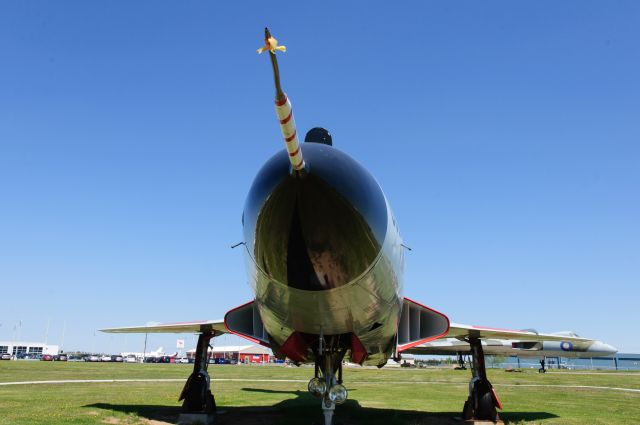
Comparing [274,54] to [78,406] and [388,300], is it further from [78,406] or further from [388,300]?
[78,406]

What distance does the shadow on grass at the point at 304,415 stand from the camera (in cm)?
1255

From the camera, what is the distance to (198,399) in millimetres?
12578

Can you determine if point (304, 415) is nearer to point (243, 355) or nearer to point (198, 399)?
point (198, 399)

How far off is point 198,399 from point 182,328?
8.73 feet

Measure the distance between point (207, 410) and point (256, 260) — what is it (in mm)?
8639

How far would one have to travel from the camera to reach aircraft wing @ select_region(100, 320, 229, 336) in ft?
44.8

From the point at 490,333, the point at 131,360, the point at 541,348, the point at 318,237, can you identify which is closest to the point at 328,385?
the point at 318,237

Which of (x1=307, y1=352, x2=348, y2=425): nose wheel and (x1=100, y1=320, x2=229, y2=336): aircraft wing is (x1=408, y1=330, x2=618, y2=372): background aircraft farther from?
(x1=307, y1=352, x2=348, y2=425): nose wheel

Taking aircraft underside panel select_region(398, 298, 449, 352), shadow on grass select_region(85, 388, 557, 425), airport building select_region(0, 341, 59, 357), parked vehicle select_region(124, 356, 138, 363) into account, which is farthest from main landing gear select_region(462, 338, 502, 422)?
airport building select_region(0, 341, 59, 357)

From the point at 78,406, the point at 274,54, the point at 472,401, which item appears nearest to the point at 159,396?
the point at 78,406

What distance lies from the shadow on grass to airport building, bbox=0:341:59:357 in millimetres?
132939

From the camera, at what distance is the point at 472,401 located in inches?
510

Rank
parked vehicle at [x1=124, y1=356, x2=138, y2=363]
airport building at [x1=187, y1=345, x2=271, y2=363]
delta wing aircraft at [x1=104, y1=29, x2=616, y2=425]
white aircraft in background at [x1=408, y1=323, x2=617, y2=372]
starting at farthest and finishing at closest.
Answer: airport building at [x1=187, y1=345, x2=271, y2=363] → parked vehicle at [x1=124, y1=356, x2=138, y2=363] → white aircraft in background at [x1=408, y1=323, x2=617, y2=372] → delta wing aircraft at [x1=104, y1=29, x2=616, y2=425]

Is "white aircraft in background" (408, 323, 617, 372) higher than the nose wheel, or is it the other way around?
the nose wheel
